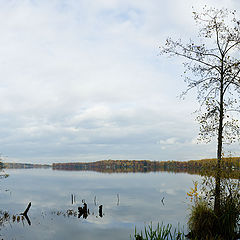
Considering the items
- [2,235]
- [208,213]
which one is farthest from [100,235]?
[208,213]

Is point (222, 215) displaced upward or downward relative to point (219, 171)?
downward

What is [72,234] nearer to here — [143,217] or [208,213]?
[143,217]

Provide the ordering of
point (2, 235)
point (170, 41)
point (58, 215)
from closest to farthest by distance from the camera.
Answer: point (170, 41) → point (2, 235) → point (58, 215)

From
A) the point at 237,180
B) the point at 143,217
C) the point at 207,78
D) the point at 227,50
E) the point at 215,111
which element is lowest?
the point at 143,217

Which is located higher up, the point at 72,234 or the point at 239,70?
the point at 239,70

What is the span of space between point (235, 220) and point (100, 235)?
58.3ft

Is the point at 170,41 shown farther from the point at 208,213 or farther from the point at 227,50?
the point at 208,213

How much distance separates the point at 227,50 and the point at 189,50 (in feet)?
8.17

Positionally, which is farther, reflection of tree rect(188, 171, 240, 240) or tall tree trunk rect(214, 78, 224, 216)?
tall tree trunk rect(214, 78, 224, 216)

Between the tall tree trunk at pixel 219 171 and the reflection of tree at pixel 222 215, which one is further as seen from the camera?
the tall tree trunk at pixel 219 171

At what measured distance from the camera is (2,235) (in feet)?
86.4

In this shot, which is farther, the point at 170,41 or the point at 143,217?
the point at 143,217

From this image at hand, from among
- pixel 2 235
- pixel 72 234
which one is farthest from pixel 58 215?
pixel 2 235

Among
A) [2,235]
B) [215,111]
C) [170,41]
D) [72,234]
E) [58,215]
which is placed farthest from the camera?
[58,215]
